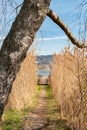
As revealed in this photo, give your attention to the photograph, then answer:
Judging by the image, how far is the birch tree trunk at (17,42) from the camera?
3988 millimetres

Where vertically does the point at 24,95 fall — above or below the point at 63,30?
below

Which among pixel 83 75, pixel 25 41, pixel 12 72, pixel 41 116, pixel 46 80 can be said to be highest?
pixel 25 41

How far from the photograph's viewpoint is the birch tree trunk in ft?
13.1

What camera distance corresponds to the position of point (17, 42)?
407 centimetres

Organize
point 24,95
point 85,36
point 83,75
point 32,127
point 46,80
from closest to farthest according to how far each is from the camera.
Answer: point 85,36 → point 83,75 → point 32,127 → point 24,95 → point 46,80

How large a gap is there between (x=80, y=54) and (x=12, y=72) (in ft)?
12.5

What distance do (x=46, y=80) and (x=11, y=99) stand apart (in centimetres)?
2174

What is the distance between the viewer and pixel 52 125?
10203 millimetres

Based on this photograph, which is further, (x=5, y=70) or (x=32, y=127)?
(x=32, y=127)

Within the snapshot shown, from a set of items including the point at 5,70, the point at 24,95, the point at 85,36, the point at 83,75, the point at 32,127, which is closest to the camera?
the point at 5,70

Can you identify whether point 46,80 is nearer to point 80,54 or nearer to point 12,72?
point 80,54

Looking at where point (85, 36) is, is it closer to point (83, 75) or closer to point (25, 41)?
point (83, 75)

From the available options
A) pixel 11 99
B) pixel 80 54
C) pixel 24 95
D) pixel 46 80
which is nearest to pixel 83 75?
pixel 80 54

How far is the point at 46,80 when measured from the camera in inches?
1347
